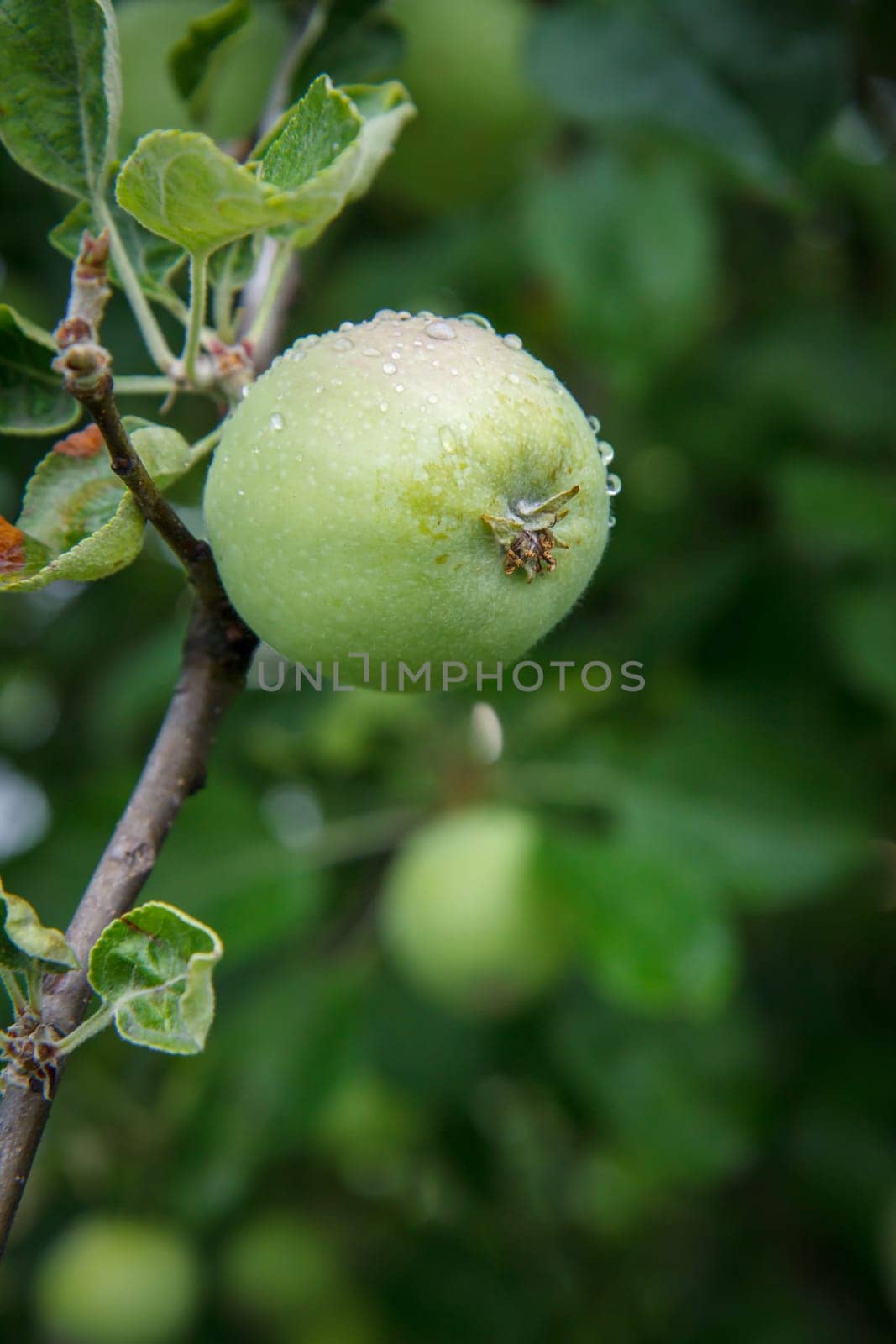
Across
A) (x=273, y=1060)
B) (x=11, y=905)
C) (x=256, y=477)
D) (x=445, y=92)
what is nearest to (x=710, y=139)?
(x=445, y=92)

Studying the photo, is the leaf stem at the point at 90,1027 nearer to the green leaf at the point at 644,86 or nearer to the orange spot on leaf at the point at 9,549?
the orange spot on leaf at the point at 9,549

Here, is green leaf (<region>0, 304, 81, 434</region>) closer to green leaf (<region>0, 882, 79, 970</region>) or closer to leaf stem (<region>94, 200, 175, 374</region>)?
leaf stem (<region>94, 200, 175, 374</region>)

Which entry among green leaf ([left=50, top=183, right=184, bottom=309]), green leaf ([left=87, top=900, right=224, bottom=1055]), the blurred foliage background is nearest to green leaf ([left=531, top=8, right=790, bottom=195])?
the blurred foliage background

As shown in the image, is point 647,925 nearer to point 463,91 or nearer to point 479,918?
point 479,918

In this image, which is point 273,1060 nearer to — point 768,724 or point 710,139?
point 768,724

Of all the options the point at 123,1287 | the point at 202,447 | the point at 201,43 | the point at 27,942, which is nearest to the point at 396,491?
the point at 202,447

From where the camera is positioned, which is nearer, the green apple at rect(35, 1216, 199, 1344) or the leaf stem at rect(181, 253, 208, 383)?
the leaf stem at rect(181, 253, 208, 383)

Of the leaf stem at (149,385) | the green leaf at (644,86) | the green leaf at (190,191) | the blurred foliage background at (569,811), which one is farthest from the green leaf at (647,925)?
the green leaf at (190,191)
